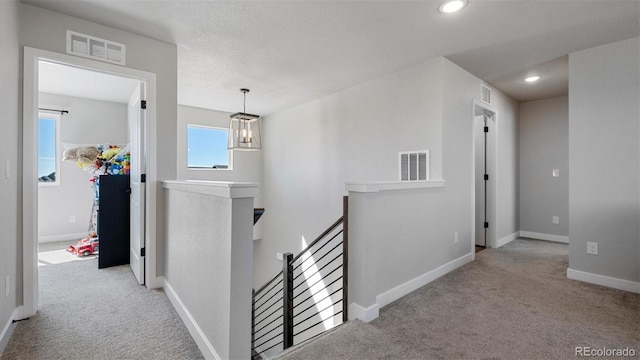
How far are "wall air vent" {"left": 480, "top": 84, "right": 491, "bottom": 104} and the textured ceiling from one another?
125 millimetres

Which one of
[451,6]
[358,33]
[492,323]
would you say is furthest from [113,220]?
[451,6]

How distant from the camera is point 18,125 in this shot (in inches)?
83.8

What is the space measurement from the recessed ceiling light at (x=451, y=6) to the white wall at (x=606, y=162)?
6.07 ft

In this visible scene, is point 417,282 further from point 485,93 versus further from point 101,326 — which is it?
point 485,93

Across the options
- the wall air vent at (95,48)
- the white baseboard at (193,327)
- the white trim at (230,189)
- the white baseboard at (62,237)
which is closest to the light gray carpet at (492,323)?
the white baseboard at (193,327)

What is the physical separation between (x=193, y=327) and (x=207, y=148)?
4654 mm

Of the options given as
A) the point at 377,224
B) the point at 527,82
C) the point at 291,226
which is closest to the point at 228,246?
the point at 377,224

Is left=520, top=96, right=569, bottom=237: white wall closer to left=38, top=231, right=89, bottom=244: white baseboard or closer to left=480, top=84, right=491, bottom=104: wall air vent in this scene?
left=480, top=84, right=491, bottom=104: wall air vent

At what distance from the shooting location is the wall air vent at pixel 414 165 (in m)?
3.40

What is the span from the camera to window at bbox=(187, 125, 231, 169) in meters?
5.78

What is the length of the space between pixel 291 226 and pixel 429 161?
10.1 ft

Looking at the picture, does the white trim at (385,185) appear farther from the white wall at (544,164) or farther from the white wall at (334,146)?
the white wall at (544,164)

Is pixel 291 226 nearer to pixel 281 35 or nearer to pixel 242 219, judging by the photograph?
pixel 281 35

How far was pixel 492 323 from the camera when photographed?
2.17m
